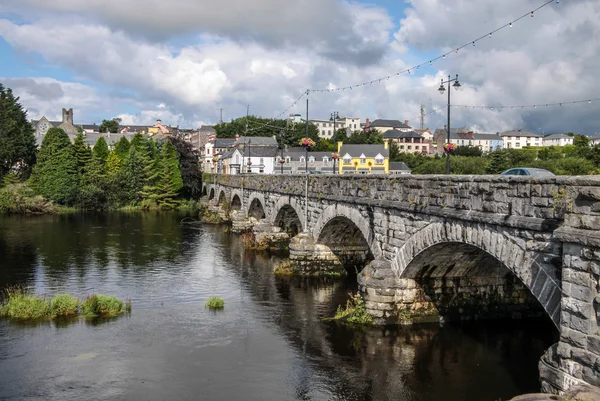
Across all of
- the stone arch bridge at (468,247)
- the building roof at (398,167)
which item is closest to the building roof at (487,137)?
the building roof at (398,167)

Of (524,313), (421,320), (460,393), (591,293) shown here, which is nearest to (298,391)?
(460,393)

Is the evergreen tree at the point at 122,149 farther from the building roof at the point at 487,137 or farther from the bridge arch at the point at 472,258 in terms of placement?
the building roof at the point at 487,137

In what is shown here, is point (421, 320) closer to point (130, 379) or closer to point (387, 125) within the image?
point (130, 379)

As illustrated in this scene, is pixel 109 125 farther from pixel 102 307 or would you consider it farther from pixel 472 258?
pixel 472 258

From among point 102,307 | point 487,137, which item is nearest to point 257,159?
point 102,307

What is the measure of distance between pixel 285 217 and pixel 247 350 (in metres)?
18.9

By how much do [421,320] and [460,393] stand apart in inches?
166

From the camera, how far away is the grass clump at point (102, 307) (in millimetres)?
19219

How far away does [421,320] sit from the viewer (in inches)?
675

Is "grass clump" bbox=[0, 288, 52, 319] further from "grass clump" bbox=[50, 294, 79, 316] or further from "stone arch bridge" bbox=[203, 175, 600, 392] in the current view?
"stone arch bridge" bbox=[203, 175, 600, 392]

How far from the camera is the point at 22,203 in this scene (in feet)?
191

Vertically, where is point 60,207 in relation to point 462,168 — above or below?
below

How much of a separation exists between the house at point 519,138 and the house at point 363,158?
2980 inches

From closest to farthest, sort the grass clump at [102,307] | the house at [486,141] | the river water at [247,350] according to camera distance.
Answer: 1. the river water at [247,350]
2. the grass clump at [102,307]
3. the house at [486,141]
